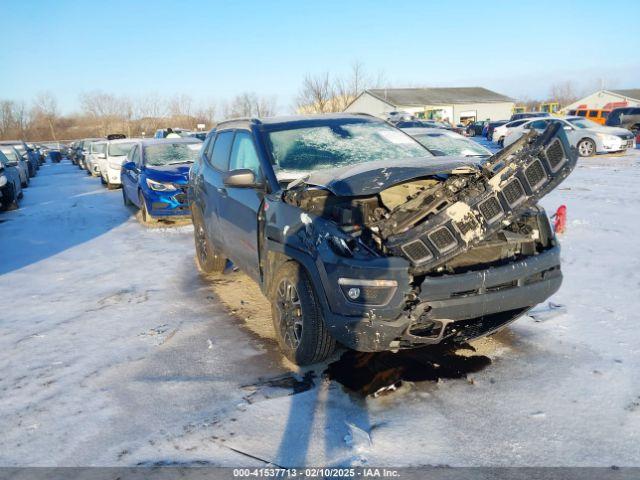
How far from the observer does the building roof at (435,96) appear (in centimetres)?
5691

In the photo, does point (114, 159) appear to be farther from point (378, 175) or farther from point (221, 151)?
point (378, 175)

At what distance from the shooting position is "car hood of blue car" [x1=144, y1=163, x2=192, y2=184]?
31.1 ft

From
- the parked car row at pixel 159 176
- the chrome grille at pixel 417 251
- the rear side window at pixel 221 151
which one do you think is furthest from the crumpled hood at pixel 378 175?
the parked car row at pixel 159 176

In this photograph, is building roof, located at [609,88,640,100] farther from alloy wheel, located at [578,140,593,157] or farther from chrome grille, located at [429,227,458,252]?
chrome grille, located at [429,227,458,252]

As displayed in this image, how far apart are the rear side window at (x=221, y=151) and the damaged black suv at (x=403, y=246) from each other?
108 centimetres

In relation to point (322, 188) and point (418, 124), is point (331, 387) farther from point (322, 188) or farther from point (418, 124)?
point (418, 124)

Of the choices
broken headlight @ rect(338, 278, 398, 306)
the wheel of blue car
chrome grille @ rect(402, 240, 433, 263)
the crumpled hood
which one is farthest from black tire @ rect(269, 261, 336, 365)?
the wheel of blue car

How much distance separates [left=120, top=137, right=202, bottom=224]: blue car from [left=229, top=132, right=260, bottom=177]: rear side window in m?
3.47

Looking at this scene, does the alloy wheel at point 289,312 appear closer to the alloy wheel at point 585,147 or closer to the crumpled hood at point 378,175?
the crumpled hood at point 378,175

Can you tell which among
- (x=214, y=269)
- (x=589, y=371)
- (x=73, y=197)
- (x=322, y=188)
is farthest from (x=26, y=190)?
(x=589, y=371)

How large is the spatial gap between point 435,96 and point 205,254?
5925cm

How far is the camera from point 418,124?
26.5 metres

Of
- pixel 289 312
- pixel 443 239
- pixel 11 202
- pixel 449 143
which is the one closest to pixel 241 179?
pixel 289 312

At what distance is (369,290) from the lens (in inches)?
120
